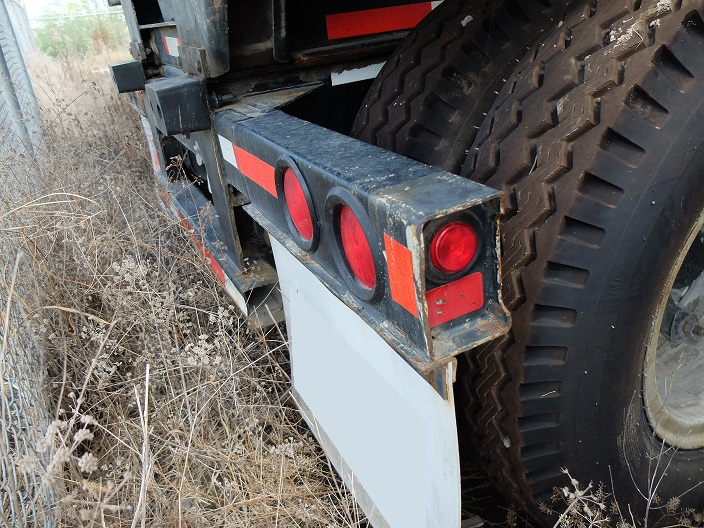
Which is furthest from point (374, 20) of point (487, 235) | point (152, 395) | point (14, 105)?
point (14, 105)

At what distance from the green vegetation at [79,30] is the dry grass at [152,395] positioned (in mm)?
7116

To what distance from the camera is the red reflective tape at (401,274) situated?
0.87m

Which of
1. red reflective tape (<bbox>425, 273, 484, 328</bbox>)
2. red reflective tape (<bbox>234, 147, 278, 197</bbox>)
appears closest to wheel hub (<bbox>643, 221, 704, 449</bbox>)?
red reflective tape (<bbox>425, 273, 484, 328</bbox>)

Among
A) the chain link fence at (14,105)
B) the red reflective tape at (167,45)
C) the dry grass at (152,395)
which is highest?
the red reflective tape at (167,45)

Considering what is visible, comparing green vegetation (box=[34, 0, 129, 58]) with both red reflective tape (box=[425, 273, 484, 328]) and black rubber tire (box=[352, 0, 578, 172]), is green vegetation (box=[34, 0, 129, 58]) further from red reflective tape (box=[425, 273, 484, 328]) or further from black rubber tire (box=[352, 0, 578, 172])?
red reflective tape (box=[425, 273, 484, 328])

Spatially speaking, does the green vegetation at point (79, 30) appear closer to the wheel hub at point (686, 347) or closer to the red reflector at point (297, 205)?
the red reflector at point (297, 205)

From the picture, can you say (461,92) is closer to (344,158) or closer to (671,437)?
(344,158)

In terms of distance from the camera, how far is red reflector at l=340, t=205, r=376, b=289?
3.34 feet

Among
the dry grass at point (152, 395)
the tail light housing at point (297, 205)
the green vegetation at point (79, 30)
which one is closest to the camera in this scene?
the tail light housing at point (297, 205)

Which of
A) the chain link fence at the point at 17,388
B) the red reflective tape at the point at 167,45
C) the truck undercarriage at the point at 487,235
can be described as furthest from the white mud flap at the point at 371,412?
the red reflective tape at the point at 167,45

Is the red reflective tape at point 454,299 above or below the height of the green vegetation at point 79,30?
below

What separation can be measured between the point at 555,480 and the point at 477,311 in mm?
570

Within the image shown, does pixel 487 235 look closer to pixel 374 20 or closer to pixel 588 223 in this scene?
pixel 588 223

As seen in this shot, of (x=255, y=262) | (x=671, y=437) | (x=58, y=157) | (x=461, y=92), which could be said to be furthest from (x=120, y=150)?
(x=671, y=437)
